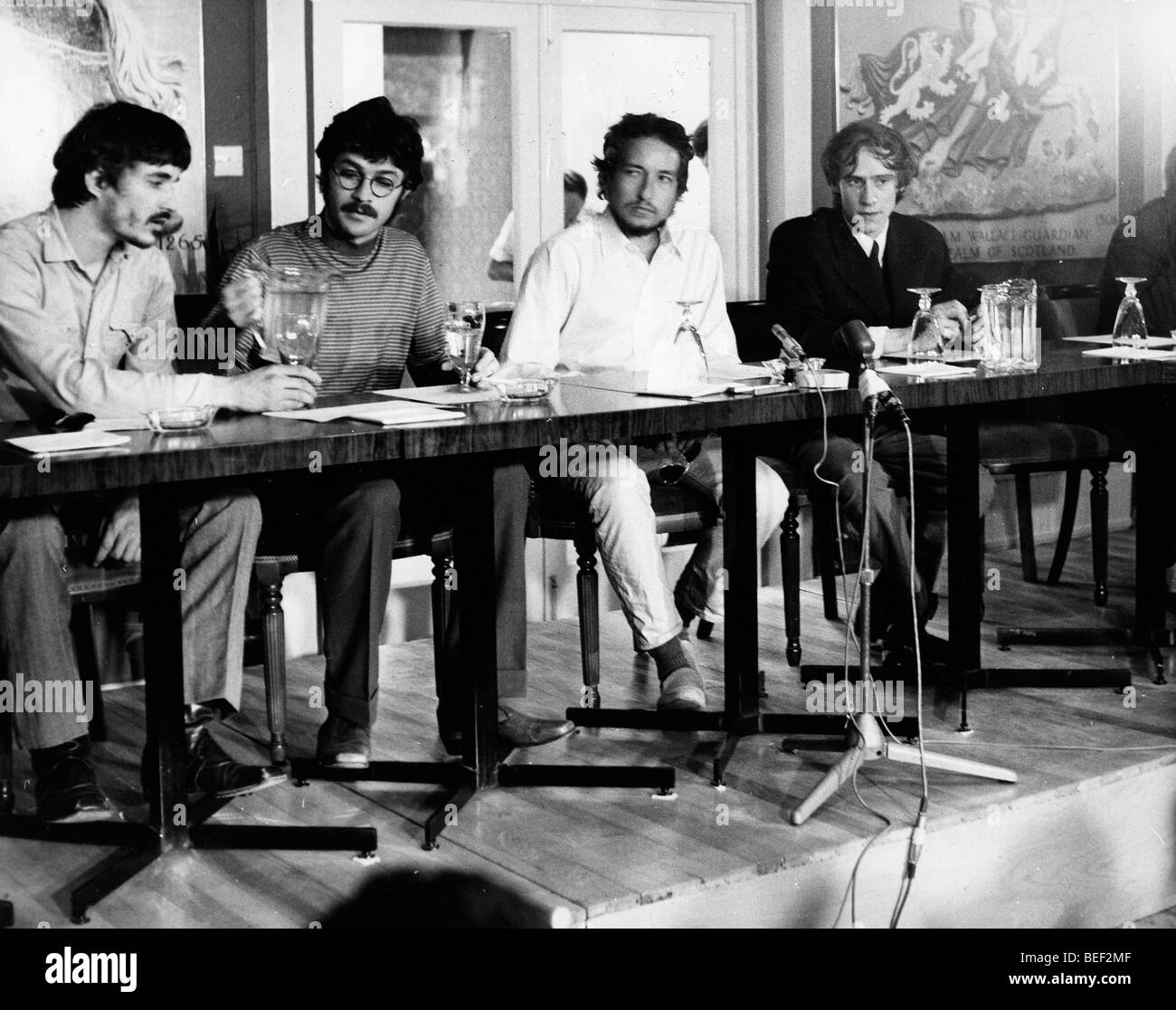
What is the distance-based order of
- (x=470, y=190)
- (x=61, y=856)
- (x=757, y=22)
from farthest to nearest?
(x=757, y=22) → (x=470, y=190) → (x=61, y=856)

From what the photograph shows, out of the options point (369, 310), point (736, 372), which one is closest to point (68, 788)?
point (369, 310)

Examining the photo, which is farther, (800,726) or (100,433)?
(800,726)

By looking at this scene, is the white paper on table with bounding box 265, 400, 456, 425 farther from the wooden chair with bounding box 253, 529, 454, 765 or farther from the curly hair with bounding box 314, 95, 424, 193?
the curly hair with bounding box 314, 95, 424, 193

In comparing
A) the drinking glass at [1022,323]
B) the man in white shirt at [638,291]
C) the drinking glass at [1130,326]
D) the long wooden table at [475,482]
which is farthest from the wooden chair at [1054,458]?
the man in white shirt at [638,291]

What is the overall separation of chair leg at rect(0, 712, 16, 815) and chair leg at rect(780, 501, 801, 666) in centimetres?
182

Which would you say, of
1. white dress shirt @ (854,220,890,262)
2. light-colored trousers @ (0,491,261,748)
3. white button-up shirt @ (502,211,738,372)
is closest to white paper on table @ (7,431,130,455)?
light-colored trousers @ (0,491,261,748)

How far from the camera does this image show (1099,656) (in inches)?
160

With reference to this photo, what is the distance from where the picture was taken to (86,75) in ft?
12.4

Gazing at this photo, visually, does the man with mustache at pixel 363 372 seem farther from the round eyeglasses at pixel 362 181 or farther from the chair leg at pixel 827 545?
the chair leg at pixel 827 545
